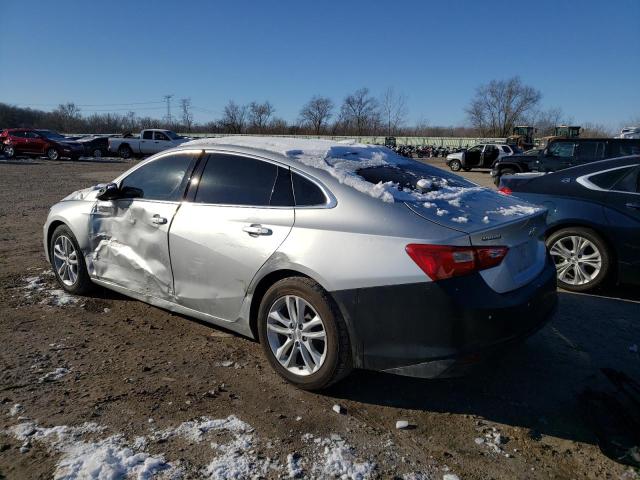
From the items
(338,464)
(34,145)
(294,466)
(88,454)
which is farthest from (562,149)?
(34,145)

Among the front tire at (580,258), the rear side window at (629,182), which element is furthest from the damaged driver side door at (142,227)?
the rear side window at (629,182)

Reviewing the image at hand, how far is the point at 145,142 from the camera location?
3053cm

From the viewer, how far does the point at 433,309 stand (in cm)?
260

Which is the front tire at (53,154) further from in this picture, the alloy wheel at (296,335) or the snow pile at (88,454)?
the alloy wheel at (296,335)

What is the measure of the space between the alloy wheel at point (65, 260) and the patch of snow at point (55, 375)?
1609mm

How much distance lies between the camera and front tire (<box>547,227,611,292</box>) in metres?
4.98

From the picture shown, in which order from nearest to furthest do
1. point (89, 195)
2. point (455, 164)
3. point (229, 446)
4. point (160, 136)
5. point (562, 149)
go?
point (229, 446) → point (89, 195) → point (562, 149) → point (160, 136) → point (455, 164)

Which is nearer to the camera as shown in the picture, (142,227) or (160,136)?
(142,227)

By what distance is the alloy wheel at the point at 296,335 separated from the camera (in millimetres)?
2992

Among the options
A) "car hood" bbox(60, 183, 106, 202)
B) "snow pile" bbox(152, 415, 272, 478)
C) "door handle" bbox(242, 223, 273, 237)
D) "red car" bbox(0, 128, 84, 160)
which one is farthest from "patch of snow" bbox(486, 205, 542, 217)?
"red car" bbox(0, 128, 84, 160)

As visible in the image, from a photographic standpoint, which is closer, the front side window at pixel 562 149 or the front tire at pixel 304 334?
the front tire at pixel 304 334

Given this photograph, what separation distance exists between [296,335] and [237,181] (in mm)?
1233

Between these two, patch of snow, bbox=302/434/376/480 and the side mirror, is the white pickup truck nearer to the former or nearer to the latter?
the side mirror

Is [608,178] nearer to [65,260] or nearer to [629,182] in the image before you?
[629,182]
